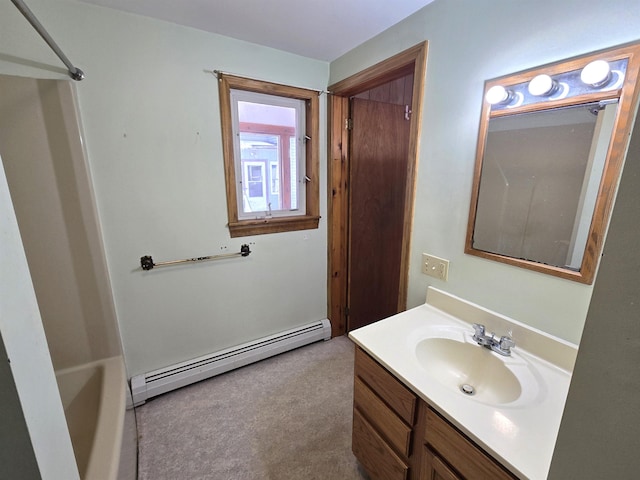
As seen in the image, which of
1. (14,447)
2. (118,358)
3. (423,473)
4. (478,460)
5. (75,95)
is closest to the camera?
(14,447)

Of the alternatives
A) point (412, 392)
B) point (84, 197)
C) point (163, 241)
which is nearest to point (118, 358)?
point (163, 241)

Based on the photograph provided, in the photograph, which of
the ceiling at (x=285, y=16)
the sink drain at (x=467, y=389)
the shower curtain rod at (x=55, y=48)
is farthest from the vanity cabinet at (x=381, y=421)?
the shower curtain rod at (x=55, y=48)

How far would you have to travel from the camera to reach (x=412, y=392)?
98 centimetres

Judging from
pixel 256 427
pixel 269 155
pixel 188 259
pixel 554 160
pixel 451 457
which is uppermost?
pixel 269 155

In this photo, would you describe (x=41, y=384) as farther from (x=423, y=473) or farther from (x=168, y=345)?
(x=168, y=345)

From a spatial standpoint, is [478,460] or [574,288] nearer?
[478,460]

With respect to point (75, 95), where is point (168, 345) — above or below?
below

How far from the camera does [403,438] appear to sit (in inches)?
41.1

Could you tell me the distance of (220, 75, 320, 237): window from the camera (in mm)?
1886

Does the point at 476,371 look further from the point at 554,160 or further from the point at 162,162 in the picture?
the point at 162,162

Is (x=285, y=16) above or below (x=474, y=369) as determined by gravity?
above

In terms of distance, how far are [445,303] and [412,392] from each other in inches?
23.2

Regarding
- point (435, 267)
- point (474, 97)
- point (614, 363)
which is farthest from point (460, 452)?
point (474, 97)

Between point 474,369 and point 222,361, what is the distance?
5.50 ft
